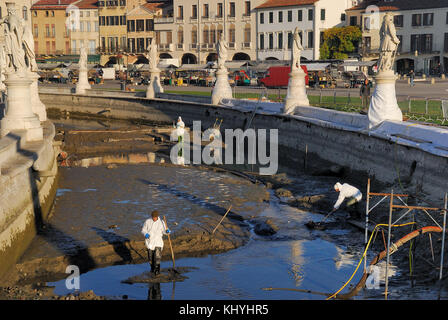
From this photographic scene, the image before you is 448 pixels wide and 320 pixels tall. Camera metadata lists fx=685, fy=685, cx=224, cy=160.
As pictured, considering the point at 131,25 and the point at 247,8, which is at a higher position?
the point at 247,8

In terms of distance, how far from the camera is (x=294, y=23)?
87.1 m

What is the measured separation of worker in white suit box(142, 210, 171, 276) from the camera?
46.4ft

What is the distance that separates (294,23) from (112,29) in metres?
33.4

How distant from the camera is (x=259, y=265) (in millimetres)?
15500

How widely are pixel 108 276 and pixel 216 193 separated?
27.8 ft

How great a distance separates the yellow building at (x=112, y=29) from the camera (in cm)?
10612

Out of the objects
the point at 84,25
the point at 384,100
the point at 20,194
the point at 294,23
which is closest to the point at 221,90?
the point at 384,100

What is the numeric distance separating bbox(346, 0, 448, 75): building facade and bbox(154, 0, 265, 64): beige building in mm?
14023

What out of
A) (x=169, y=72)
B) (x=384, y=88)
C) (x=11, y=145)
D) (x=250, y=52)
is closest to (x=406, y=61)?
(x=250, y=52)

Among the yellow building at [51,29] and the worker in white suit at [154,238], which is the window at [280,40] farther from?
the worker in white suit at [154,238]

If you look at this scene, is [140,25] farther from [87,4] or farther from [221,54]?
[221,54]

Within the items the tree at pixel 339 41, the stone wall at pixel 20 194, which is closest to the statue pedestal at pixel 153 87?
the stone wall at pixel 20 194

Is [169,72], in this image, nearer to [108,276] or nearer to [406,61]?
[406,61]

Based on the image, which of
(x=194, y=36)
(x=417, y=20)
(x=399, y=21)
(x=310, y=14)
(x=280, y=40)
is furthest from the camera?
(x=194, y=36)
